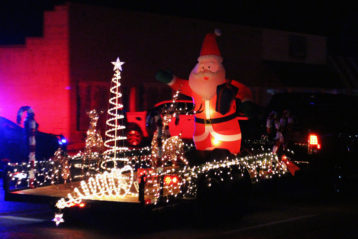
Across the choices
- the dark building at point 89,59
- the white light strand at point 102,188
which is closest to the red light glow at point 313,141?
the white light strand at point 102,188

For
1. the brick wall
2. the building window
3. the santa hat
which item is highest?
the building window

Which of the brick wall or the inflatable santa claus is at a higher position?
the brick wall

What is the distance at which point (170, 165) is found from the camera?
28.1 ft

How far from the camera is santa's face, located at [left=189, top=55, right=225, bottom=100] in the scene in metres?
9.11

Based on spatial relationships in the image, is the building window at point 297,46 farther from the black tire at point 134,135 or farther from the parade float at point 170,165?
the parade float at point 170,165

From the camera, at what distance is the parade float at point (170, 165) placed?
7.38 metres

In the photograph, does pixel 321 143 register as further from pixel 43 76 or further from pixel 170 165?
pixel 43 76

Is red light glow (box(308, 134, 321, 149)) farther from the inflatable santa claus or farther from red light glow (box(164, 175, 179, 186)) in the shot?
red light glow (box(164, 175, 179, 186))

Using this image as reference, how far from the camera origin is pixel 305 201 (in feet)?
35.6

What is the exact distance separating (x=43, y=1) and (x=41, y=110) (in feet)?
14.2

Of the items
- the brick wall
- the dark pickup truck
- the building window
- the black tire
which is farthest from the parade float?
the building window

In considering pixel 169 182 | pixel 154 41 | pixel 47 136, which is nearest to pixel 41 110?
pixel 154 41

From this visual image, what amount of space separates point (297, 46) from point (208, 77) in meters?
22.4

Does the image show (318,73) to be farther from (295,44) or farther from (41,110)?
(41,110)
